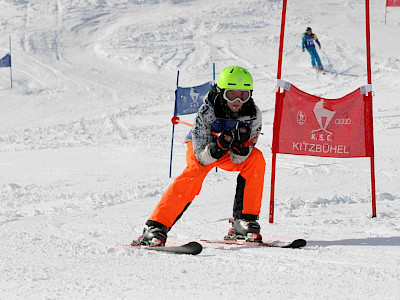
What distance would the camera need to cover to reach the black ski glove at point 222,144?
13.9 feet

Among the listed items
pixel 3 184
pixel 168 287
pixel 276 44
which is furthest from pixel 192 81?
pixel 168 287

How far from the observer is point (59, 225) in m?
5.68

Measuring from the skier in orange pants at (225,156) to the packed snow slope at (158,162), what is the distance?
0.31 meters

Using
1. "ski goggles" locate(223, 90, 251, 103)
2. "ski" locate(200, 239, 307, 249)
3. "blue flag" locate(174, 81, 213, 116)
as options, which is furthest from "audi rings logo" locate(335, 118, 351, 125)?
"blue flag" locate(174, 81, 213, 116)

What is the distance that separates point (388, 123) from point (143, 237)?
883cm

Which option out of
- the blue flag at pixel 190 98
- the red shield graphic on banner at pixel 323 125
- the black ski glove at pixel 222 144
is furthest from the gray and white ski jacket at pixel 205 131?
the blue flag at pixel 190 98

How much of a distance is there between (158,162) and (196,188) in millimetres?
5879

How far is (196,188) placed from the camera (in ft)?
14.5

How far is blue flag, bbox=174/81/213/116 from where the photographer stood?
A: 9773mm

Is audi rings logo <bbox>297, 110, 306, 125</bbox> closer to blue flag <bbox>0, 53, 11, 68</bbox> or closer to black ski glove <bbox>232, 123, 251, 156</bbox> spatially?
black ski glove <bbox>232, 123, 251, 156</bbox>

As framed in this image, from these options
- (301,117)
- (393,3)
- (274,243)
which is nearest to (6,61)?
(393,3)

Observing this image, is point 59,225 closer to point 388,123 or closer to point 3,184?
point 3,184

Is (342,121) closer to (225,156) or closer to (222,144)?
(225,156)

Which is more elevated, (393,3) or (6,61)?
(393,3)
